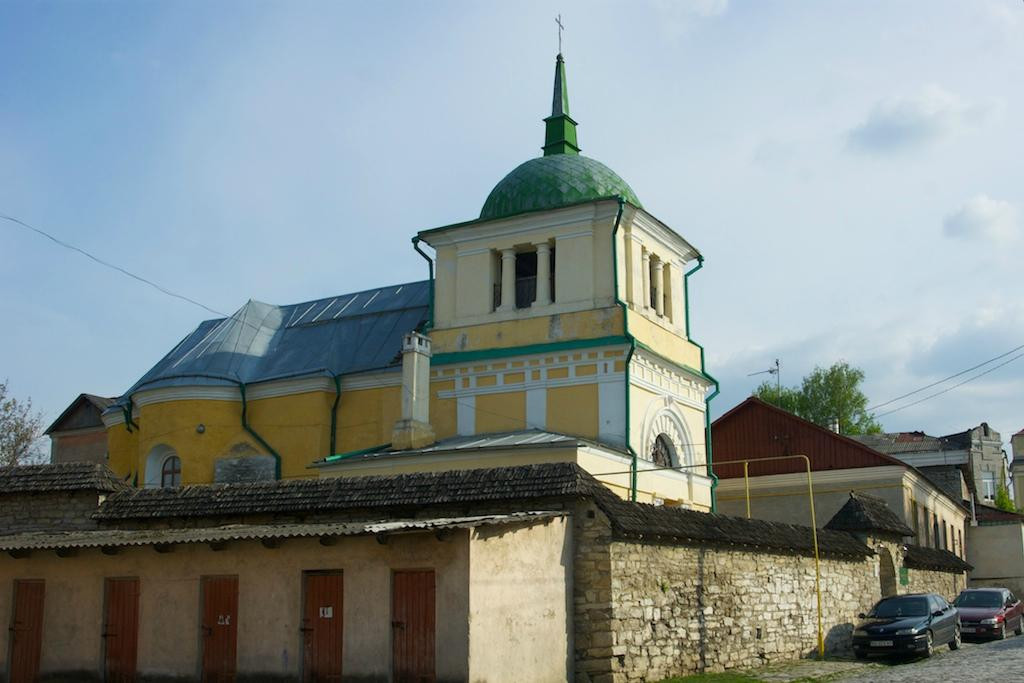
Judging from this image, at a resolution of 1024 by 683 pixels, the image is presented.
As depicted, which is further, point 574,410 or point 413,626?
point 574,410

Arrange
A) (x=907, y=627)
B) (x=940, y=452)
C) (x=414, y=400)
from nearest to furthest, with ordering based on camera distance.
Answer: (x=907, y=627) < (x=414, y=400) < (x=940, y=452)

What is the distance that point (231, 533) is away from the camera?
16.0m

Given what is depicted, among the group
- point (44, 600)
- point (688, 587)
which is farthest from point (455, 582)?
point (44, 600)

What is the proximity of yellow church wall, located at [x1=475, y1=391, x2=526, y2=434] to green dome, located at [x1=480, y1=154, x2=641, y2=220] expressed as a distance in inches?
181

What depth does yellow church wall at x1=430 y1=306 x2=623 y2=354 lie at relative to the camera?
27.0m

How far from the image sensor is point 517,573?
15.3 m

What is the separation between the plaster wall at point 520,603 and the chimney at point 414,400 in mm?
11161

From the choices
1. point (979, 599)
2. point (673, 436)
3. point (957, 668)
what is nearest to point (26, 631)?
point (957, 668)

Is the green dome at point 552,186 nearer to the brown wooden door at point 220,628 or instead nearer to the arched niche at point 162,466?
the arched niche at point 162,466

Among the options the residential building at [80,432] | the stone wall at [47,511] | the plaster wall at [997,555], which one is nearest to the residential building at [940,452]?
the plaster wall at [997,555]

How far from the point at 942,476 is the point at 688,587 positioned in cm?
3366

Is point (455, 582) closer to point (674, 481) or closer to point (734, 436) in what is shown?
point (674, 481)

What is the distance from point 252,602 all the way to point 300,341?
672 inches

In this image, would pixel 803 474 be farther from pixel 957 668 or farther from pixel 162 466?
pixel 162 466
